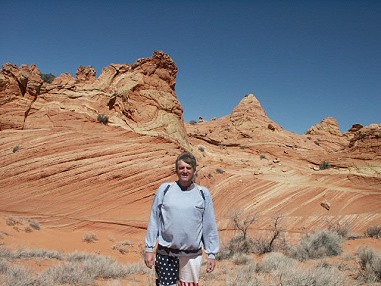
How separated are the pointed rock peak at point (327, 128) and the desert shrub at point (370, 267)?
44556 mm

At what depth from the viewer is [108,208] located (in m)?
12.7

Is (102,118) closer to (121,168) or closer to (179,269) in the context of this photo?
(121,168)

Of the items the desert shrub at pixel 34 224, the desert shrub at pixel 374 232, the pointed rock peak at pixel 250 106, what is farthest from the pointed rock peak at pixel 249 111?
the desert shrub at pixel 34 224

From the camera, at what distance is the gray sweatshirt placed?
287 cm

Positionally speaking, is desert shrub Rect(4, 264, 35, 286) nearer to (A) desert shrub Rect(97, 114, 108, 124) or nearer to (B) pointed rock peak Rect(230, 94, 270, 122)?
(A) desert shrub Rect(97, 114, 108, 124)

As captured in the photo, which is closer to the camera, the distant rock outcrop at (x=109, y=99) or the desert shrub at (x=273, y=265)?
the desert shrub at (x=273, y=265)

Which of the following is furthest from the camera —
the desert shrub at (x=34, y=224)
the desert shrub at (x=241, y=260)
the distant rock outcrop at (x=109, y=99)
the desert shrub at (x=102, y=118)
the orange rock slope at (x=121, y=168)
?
the desert shrub at (x=102, y=118)

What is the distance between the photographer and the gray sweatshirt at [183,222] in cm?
287

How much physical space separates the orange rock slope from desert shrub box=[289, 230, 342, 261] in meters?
3.73

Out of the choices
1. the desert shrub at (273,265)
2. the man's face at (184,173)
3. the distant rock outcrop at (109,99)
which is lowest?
the desert shrub at (273,265)

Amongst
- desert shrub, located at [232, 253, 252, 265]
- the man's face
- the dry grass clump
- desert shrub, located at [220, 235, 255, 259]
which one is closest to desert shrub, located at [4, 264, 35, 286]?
the dry grass clump

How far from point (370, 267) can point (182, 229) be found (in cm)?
482

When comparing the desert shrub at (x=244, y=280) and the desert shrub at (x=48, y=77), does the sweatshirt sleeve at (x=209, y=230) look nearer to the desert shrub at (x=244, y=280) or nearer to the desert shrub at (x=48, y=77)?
the desert shrub at (x=244, y=280)

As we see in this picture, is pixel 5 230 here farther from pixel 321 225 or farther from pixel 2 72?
pixel 321 225
